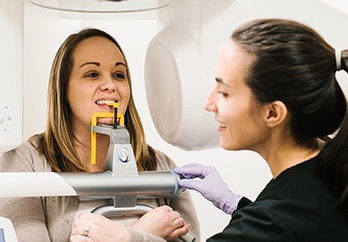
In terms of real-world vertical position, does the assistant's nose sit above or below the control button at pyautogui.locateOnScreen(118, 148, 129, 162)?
above

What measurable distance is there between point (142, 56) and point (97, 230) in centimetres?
88

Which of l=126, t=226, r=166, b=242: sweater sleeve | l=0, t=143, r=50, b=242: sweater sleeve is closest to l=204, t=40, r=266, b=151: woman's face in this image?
l=126, t=226, r=166, b=242: sweater sleeve

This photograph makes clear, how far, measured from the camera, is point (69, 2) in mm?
1602

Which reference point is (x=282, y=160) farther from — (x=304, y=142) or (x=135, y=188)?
(x=135, y=188)

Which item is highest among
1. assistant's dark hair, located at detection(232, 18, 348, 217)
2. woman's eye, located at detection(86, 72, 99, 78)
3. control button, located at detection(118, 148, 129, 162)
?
assistant's dark hair, located at detection(232, 18, 348, 217)

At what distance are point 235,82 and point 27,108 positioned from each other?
0.96m

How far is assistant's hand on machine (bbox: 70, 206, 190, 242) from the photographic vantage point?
4.64ft

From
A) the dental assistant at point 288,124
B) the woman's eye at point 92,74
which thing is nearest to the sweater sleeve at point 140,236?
the dental assistant at point 288,124

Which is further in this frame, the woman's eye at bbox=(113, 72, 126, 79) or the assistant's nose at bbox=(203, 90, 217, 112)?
the woman's eye at bbox=(113, 72, 126, 79)

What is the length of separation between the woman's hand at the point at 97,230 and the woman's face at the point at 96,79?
1.15ft

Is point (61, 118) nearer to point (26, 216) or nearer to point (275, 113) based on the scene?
point (26, 216)

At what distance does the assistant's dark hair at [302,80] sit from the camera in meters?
1.13

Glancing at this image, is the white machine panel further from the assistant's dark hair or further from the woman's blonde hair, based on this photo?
the assistant's dark hair

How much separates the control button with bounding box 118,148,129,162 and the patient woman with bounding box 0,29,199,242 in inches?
5.9
